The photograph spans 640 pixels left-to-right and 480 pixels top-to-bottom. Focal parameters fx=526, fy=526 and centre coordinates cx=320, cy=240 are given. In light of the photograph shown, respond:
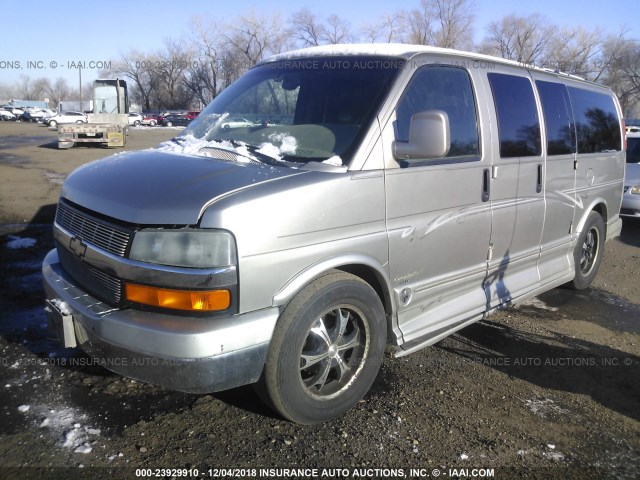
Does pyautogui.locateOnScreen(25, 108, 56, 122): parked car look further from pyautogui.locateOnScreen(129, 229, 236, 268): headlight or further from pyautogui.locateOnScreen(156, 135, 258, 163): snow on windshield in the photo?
pyautogui.locateOnScreen(129, 229, 236, 268): headlight

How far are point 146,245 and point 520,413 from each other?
2.45 m

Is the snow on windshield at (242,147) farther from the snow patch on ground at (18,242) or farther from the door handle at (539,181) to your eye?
the snow patch on ground at (18,242)

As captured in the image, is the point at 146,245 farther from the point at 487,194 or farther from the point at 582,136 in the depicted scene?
the point at 582,136

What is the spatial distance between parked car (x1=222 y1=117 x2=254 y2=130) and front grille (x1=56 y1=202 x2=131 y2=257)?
3.95 feet

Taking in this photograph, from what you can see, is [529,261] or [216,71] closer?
[529,261]

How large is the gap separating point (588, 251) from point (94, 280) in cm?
511

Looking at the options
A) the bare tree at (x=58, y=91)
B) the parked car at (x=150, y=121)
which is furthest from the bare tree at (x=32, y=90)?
the parked car at (x=150, y=121)

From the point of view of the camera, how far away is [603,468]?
2781 millimetres

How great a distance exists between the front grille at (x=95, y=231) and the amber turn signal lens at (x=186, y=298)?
0.80ft

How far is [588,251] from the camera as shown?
5801 millimetres

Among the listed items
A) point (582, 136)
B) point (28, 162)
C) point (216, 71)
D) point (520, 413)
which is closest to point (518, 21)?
point (216, 71)

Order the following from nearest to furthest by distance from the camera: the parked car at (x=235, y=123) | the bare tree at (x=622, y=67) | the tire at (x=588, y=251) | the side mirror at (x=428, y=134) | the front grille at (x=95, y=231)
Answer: the front grille at (x=95, y=231) → the side mirror at (x=428, y=134) → the parked car at (x=235, y=123) → the tire at (x=588, y=251) → the bare tree at (x=622, y=67)

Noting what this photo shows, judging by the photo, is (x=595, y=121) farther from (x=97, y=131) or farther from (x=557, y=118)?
(x=97, y=131)

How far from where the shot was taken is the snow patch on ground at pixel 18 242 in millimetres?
6484
